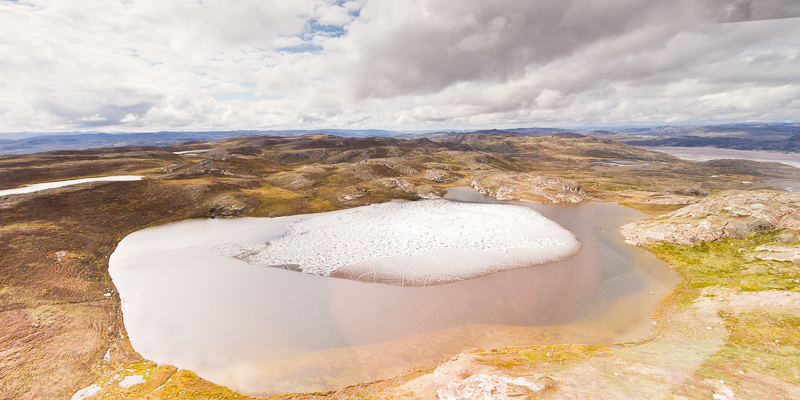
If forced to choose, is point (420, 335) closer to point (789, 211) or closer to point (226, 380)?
point (226, 380)

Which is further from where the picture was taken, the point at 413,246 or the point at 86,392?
the point at 413,246

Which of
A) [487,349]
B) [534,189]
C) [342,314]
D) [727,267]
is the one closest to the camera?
[487,349]

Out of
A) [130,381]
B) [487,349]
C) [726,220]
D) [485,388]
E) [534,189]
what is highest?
[726,220]

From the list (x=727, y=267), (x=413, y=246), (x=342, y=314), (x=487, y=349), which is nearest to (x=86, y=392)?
(x=342, y=314)

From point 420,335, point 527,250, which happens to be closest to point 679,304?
point 527,250

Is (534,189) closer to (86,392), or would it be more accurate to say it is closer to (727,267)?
(727,267)

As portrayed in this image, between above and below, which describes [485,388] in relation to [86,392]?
above

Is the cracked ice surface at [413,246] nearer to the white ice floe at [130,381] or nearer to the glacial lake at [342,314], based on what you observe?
the glacial lake at [342,314]

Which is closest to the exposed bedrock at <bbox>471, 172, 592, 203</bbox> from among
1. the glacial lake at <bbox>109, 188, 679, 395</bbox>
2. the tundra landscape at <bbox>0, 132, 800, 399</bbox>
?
the tundra landscape at <bbox>0, 132, 800, 399</bbox>
